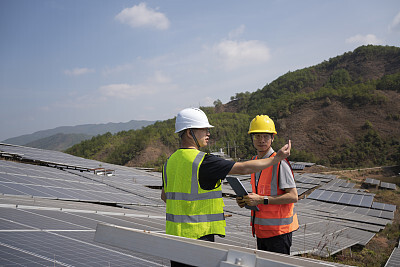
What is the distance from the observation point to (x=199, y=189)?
2.30m

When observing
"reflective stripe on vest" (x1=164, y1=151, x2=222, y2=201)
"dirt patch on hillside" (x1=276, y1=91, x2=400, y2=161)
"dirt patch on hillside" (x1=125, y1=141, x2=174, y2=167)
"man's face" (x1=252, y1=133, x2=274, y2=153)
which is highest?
"dirt patch on hillside" (x1=276, y1=91, x2=400, y2=161)

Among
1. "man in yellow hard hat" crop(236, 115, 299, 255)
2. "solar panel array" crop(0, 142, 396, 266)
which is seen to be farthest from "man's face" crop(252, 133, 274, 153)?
"solar panel array" crop(0, 142, 396, 266)

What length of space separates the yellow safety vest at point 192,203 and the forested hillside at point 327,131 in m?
51.2

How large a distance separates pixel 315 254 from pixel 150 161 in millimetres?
57930

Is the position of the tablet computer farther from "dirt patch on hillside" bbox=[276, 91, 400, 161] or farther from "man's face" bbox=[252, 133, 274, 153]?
"dirt patch on hillside" bbox=[276, 91, 400, 161]

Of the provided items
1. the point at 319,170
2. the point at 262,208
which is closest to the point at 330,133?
the point at 319,170

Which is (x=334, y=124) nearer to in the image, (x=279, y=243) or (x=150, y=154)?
(x=150, y=154)

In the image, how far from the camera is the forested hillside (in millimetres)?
48938

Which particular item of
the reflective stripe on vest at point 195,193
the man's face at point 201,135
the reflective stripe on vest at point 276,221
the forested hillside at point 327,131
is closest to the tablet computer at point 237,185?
the reflective stripe on vest at point 195,193

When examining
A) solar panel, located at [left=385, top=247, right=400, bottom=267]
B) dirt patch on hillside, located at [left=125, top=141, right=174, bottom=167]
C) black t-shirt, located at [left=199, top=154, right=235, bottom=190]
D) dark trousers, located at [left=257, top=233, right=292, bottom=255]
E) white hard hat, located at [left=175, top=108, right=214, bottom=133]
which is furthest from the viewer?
dirt patch on hillside, located at [left=125, top=141, right=174, bottom=167]

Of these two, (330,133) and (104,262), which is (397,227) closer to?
(104,262)

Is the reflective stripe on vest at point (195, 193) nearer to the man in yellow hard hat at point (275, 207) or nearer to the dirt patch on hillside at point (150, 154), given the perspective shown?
the man in yellow hard hat at point (275, 207)

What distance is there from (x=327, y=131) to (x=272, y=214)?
5712 cm

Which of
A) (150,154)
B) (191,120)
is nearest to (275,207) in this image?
(191,120)
